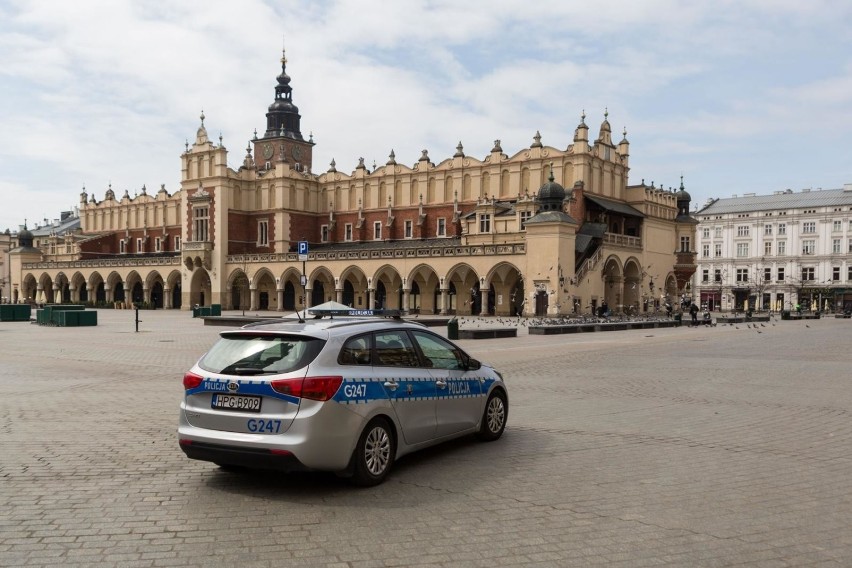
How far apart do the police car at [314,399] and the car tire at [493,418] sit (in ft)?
3.56

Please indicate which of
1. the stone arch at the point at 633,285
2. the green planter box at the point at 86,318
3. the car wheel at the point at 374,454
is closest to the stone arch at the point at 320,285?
the stone arch at the point at 633,285

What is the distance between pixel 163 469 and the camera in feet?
23.5

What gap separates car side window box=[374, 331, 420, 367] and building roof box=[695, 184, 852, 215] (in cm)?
8475

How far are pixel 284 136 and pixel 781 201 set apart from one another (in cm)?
5781

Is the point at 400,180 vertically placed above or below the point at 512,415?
above

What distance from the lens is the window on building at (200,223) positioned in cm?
6806

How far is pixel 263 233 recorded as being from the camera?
225 ft

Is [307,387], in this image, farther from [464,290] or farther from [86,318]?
[464,290]

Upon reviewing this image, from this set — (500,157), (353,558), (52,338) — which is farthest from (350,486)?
(500,157)

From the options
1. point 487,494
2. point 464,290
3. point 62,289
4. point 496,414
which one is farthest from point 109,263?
point 487,494

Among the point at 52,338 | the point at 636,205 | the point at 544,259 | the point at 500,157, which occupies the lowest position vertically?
the point at 52,338

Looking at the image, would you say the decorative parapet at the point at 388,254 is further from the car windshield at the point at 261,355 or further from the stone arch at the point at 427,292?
the car windshield at the point at 261,355

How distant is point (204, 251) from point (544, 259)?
35019 mm

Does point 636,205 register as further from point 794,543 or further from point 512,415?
point 794,543
